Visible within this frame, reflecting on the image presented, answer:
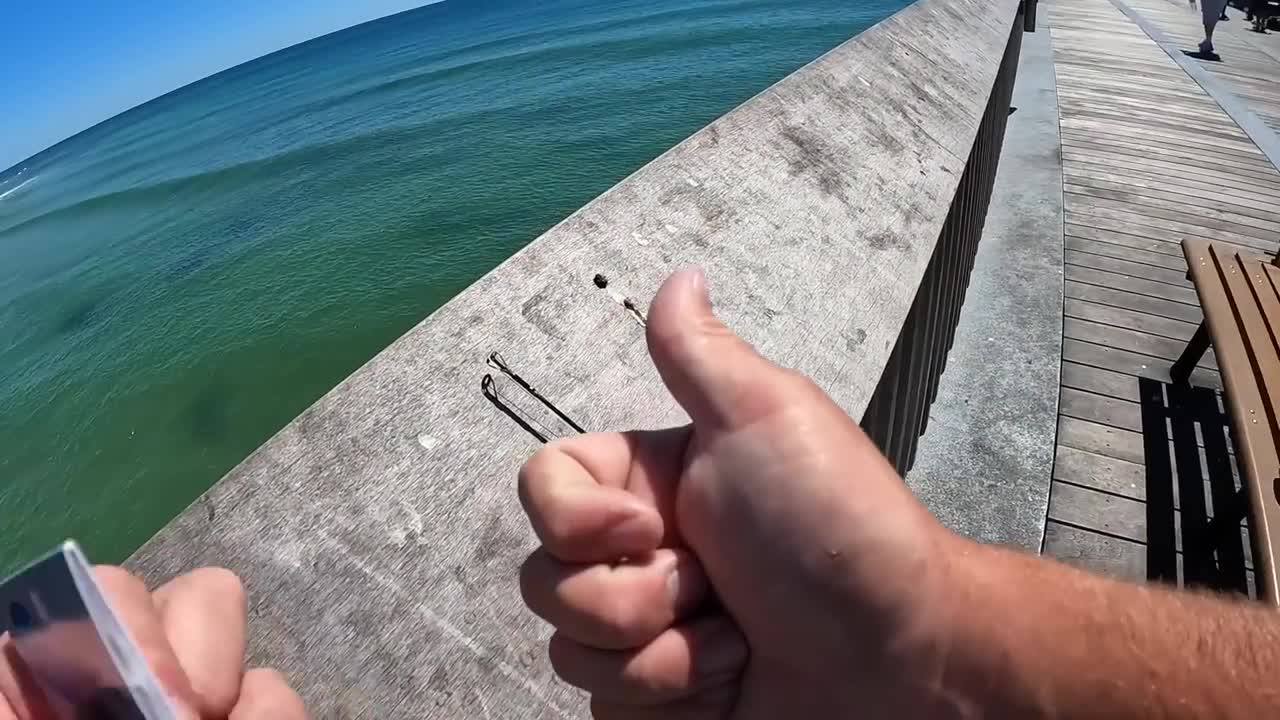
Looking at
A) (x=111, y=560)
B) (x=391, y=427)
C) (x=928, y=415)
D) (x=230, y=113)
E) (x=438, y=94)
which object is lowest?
(x=111, y=560)

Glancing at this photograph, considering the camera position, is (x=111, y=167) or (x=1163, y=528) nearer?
(x=1163, y=528)

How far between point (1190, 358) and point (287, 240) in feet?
76.0

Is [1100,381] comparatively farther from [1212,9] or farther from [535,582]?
[1212,9]

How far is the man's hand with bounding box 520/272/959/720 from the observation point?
941 millimetres

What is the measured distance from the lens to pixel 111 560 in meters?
9.48

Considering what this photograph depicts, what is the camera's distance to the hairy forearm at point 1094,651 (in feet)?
2.96

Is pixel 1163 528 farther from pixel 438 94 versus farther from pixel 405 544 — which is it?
pixel 438 94

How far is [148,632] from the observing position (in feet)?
2.34

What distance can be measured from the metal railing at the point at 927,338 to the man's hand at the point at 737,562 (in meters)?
0.86

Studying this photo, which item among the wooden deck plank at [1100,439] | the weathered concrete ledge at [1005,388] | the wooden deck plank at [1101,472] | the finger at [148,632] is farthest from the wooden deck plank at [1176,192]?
the finger at [148,632]

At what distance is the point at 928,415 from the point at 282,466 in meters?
2.89

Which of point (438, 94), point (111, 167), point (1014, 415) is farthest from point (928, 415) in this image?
point (111, 167)

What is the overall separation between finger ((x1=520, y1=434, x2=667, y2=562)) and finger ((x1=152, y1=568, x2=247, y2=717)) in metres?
0.39

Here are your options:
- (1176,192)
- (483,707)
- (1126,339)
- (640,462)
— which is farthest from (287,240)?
(640,462)
